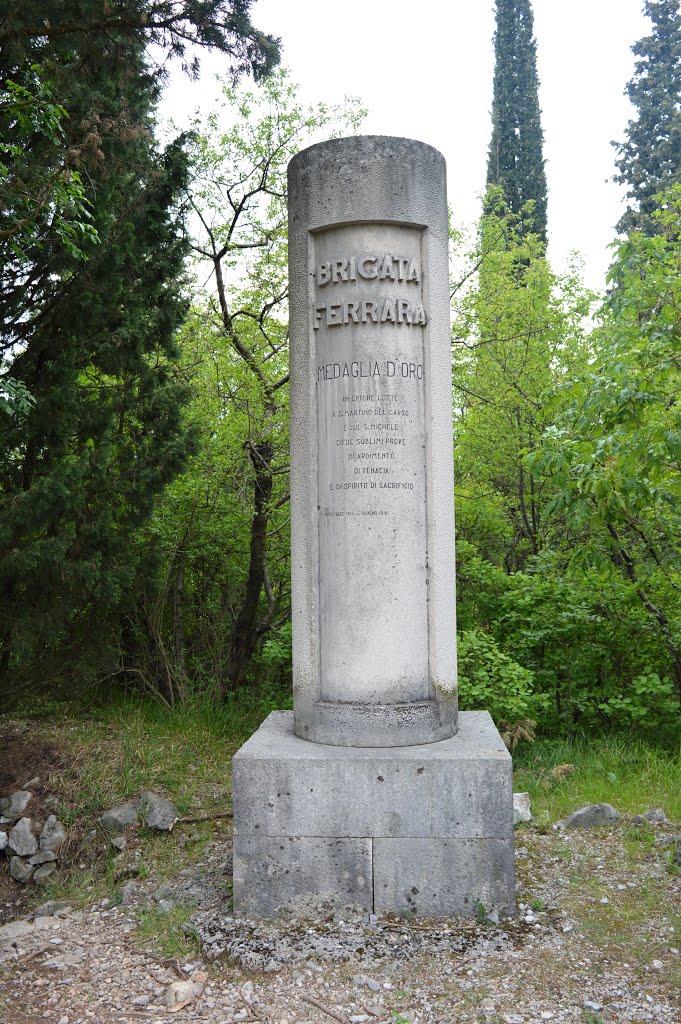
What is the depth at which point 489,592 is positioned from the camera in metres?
7.65

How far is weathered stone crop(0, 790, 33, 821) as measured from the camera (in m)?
4.82

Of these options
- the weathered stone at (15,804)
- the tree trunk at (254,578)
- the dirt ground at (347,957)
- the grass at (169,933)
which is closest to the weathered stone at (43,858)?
the dirt ground at (347,957)

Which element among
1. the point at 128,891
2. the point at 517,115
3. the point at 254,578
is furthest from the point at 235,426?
the point at 517,115

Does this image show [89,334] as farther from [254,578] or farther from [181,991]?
[181,991]

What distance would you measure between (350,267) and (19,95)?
86.5 inches

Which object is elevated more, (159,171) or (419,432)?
(159,171)

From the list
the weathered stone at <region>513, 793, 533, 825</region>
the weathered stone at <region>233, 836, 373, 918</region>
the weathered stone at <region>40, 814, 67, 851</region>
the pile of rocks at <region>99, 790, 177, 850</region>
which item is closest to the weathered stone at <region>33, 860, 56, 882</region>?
the weathered stone at <region>40, 814, 67, 851</region>

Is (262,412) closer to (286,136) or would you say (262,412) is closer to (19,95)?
(286,136)

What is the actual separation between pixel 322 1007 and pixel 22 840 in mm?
2374

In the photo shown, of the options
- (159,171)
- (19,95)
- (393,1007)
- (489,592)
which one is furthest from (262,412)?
(393,1007)

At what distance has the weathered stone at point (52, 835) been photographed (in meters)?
4.60

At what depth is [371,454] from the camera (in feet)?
12.7

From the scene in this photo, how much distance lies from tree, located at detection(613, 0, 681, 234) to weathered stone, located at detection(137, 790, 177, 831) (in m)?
20.6

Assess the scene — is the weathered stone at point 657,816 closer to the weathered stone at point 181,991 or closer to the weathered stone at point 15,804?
the weathered stone at point 181,991
